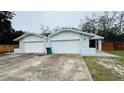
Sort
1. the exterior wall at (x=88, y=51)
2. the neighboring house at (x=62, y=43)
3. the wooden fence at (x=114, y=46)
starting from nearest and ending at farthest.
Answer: the exterior wall at (x=88, y=51) → the neighboring house at (x=62, y=43) → the wooden fence at (x=114, y=46)

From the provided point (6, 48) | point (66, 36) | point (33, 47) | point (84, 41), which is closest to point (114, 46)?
point (84, 41)

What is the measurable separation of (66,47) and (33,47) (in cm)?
486

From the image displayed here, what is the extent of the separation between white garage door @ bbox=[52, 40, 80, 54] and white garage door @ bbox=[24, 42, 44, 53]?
1.98 metres

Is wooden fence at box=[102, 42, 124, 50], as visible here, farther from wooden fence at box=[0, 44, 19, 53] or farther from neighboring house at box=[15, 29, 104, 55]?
wooden fence at box=[0, 44, 19, 53]

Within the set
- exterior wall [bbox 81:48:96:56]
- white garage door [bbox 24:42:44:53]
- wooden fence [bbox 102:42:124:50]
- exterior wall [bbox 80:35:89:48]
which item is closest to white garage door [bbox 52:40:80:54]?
exterior wall [bbox 80:35:89:48]

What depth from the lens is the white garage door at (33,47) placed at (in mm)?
23842

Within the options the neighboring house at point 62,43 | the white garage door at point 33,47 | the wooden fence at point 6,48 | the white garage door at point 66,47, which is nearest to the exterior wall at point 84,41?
the neighboring house at point 62,43

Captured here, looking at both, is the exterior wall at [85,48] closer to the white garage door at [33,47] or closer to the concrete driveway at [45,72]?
the white garage door at [33,47]

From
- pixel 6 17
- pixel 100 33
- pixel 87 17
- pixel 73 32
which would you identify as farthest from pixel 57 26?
pixel 73 32

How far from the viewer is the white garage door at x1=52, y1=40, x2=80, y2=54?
845 inches

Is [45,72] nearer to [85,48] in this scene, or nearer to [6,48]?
[85,48]
